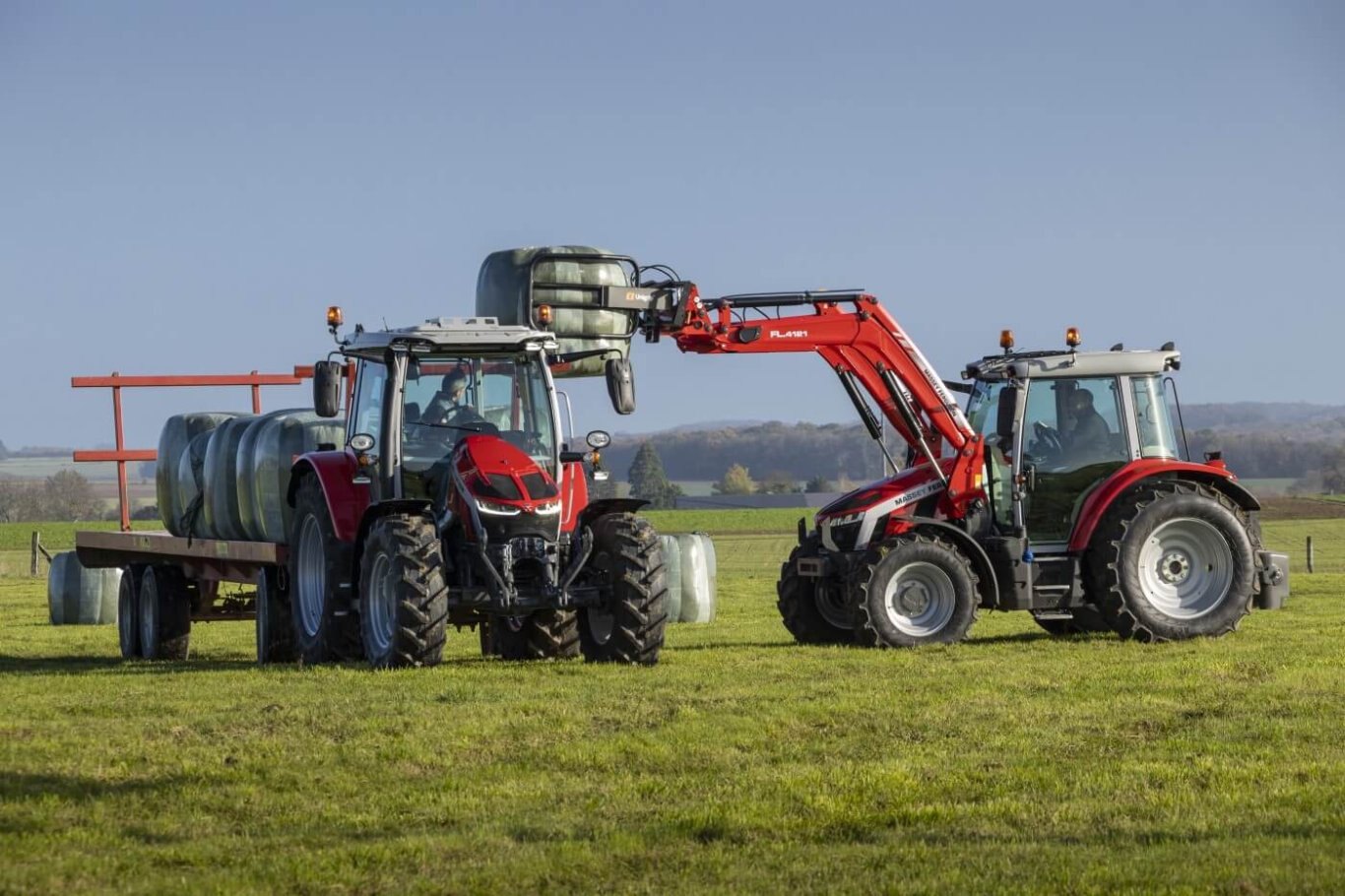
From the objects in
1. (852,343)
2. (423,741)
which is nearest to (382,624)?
(423,741)

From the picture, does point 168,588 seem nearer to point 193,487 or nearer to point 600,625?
point 193,487

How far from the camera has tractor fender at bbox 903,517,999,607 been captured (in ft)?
53.0

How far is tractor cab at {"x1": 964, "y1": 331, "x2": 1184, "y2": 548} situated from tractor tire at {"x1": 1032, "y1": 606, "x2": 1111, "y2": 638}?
1.34 m

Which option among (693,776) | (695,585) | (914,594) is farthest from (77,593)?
(693,776)

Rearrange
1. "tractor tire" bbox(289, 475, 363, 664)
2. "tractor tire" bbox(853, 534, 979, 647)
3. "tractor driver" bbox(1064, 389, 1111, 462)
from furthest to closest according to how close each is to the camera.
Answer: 1. "tractor driver" bbox(1064, 389, 1111, 462)
2. "tractor tire" bbox(853, 534, 979, 647)
3. "tractor tire" bbox(289, 475, 363, 664)

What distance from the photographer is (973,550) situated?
1623 cm

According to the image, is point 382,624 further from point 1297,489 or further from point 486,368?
point 1297,489

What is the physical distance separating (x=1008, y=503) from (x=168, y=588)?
7899mm

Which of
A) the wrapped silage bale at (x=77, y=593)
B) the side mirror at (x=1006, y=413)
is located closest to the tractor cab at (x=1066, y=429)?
the side mirror at (x=1006, y=413)

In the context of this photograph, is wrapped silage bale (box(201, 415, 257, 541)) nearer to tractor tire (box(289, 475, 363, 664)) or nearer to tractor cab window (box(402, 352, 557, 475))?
tractor tire (box(289, 475, 363, 664))

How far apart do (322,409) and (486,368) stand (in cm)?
135

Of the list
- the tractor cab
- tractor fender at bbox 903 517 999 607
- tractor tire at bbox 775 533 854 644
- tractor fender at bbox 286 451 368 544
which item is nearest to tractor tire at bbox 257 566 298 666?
tractor fender at bbox 286 451 368 544

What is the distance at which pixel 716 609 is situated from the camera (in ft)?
81.6

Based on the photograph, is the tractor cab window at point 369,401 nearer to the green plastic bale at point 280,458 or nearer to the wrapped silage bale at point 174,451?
the green plastic bale at point 280,458
